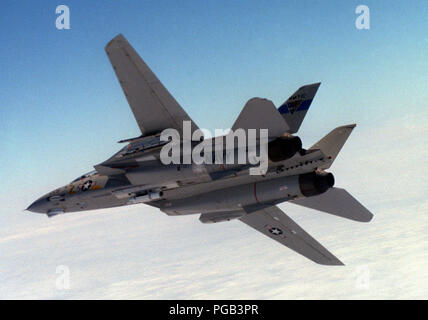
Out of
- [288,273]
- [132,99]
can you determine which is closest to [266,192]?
[132,99]

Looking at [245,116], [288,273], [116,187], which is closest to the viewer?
[245,116]

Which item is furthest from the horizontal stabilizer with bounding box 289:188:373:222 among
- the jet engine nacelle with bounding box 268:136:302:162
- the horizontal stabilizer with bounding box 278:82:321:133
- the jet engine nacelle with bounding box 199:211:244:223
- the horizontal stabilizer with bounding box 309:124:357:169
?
the jet engine nacelle with bounding box 268:136:302:162

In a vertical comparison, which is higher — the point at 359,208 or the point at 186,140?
the point at 186,140

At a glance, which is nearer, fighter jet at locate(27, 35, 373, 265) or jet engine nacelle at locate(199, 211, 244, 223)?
fighter jet at locate(27, 35, 373, 265)

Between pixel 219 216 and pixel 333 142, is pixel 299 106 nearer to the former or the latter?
pixel 333 142

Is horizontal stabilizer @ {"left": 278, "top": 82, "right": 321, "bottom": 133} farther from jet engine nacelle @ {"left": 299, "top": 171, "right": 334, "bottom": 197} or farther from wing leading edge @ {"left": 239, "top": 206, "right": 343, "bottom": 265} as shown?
wing leading edge @ {"left": 239, "top": 206, "right": 343, "bottom": 265}

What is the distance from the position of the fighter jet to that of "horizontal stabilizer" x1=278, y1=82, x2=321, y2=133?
0.12 feet

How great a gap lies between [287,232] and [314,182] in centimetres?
447

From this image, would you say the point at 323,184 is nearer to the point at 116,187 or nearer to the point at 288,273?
the point at 116,187

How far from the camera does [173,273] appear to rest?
86.0 meters

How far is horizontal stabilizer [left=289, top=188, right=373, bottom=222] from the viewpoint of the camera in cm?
1512

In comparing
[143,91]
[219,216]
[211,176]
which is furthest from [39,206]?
[211,176]

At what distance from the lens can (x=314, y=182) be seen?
541 inches

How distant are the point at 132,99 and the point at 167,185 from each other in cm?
360
